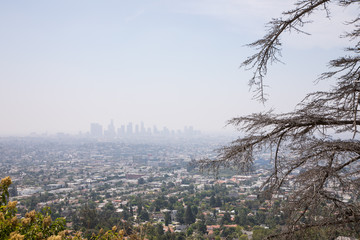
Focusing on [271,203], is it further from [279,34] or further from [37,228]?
[37,228]

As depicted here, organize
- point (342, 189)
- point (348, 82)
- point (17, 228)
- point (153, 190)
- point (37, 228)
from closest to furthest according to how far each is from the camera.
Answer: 1. point (17, 228)
2. point (37, 228)
3. point (342, 189)
4. point (348, 82)
5. point (153, 190)

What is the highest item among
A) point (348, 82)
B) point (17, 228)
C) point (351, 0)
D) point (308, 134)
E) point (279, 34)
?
point (351, 0)

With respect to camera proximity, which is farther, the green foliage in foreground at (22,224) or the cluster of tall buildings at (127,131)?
the cluster of tall buildings at (127,131)

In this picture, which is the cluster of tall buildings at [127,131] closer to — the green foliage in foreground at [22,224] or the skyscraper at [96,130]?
the skyscraper at [96,130]

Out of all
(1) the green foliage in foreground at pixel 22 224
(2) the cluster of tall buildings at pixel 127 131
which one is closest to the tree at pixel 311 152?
(1) the green foliage in foreground at pixel 22 224

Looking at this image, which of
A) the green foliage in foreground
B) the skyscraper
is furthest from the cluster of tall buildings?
the green foliage in foreground

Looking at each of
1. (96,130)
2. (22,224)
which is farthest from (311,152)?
(96,130)

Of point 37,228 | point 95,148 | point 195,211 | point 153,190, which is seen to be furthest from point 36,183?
point 95,148

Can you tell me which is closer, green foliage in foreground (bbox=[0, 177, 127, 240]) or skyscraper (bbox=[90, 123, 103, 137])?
green foliage in foreground (bbox=[0, 177, 127, 240])

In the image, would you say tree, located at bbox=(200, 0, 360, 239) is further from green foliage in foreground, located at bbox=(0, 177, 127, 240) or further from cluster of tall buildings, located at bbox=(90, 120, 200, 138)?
cluster of tall buildings, located at bbox=(90, 120, 200, 138)

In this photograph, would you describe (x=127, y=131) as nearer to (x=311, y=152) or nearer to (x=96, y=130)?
(x=96, y=130)

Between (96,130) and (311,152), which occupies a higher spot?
(311,152)
